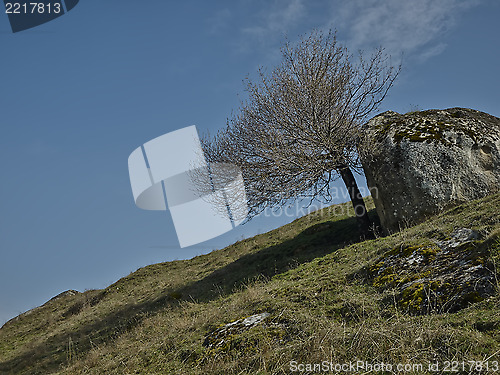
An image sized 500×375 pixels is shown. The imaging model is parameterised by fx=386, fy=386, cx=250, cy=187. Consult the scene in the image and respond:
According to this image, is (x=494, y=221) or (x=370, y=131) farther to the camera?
(x=370, y=131)

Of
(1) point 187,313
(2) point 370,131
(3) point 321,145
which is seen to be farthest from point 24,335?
(2) point 370,131

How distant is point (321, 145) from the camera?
16047 millimetres

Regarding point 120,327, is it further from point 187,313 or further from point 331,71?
point 331,71

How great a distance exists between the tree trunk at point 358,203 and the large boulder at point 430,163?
1200 mm

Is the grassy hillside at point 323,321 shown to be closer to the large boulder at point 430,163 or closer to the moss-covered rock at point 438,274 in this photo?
the moss-covered rock at point 438,274

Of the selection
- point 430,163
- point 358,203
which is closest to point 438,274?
point 430,163

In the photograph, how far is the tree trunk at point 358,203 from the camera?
1633 cm

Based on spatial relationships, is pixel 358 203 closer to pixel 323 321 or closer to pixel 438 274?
pixel 438 274

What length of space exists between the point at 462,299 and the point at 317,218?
55.5 ft

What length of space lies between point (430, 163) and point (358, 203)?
367 cm

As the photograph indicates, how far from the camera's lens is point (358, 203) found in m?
16.7

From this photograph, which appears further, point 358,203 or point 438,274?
point 358,203

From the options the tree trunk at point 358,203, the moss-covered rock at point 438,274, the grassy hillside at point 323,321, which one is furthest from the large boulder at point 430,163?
the moss-covered rock at point 438,274

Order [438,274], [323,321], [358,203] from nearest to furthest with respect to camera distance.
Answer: [323,321] < [438,274] < [358,203]
